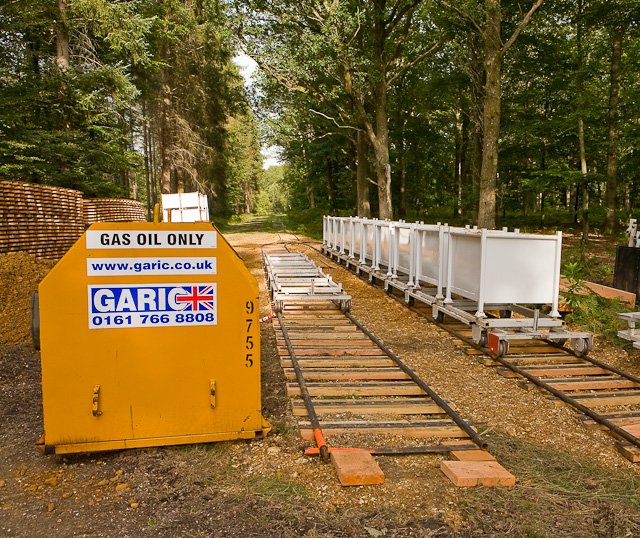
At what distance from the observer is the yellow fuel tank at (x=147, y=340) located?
148 inches

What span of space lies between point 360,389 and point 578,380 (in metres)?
2.84

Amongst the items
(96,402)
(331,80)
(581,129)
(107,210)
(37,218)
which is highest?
(331,80)

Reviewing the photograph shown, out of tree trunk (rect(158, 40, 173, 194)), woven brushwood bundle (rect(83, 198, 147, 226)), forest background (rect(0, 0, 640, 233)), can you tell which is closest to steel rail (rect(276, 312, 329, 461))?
forest background (rect(0, 0, 640, 233))

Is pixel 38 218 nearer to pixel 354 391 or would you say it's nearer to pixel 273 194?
pixel 354 391

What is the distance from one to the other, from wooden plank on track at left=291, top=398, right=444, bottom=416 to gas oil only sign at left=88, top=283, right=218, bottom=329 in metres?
1.62

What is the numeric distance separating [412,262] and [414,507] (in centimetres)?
737

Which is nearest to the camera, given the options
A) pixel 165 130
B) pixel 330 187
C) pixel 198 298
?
pixel 198 298

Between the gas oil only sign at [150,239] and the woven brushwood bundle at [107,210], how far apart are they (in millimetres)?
13961

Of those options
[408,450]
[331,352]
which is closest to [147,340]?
[408,450]

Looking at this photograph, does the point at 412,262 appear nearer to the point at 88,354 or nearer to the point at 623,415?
the point at 623,415

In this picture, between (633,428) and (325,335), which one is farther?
(325,335)

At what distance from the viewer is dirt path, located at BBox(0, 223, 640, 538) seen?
10.2 feet

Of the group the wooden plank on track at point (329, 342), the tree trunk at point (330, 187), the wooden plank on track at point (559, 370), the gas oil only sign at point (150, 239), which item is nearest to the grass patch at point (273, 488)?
the gas oil only sign at point (150, 239)

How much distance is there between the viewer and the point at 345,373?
→ 607cm
